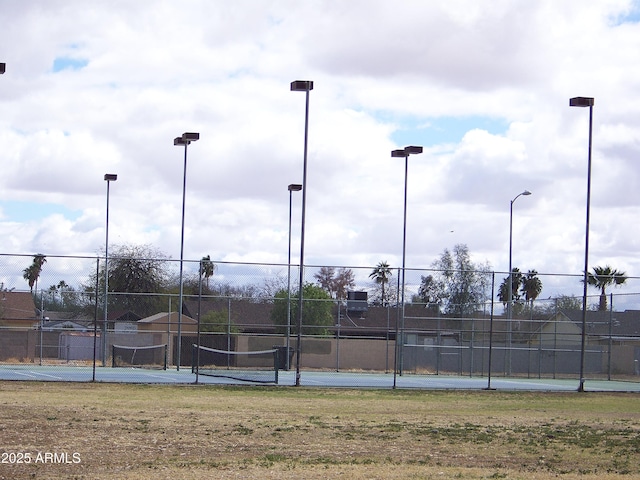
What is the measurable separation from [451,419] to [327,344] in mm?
19539

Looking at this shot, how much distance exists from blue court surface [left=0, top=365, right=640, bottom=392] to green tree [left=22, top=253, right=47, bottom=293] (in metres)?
2.47

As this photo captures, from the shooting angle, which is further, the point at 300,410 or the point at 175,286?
the point at 175,286

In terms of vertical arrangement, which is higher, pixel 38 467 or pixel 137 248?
pixel 137 248

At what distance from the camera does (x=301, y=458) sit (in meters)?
12.6

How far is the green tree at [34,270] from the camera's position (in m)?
25.2

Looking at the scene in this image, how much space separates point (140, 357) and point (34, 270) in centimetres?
914

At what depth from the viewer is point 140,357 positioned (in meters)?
34.9

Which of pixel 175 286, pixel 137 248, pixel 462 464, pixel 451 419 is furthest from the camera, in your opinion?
pixel 137 248

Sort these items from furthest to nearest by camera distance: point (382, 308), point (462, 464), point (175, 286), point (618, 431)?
point (175, 286), point (382, 308), point (618, 431), point (462, 464)

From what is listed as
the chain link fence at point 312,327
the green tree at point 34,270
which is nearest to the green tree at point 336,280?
the chain link fence at point 312,327

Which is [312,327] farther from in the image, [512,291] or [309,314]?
[512,291]

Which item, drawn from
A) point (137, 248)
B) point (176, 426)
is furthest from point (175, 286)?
point (176, 426)

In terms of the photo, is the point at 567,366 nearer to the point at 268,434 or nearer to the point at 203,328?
the point at 203,328

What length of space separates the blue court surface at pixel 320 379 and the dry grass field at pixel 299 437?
401cm
